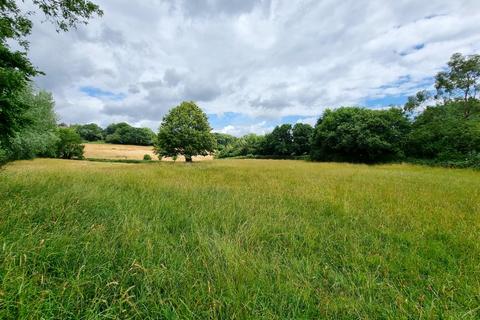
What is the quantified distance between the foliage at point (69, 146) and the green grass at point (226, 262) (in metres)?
53.6

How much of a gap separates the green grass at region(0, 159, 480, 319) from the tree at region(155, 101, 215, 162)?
22.3 m

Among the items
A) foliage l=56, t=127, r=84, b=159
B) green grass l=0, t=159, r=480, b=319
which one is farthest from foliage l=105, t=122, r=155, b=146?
green grass l=0, t=159, r=480, b=319

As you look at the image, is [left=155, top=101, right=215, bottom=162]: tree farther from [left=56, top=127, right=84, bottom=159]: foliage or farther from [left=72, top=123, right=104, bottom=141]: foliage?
[left=72, top=123, right=104, bottom=141]: foliage

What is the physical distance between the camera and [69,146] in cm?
4719

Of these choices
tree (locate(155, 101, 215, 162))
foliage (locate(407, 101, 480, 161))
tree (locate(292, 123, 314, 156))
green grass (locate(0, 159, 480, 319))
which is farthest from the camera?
tree (locate(292, 123, 314, 156))

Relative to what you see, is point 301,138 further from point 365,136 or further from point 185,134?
point 185,134

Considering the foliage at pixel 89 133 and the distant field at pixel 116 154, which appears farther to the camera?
the foliage at pixel 89 133

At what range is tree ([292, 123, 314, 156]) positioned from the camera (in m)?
58.0

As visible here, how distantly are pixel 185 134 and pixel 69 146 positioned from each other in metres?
37.6

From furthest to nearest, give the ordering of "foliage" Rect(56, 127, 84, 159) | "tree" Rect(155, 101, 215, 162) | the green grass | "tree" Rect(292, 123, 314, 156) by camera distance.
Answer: "tree" Rect(292, 123, 314, 156) < "foliage" Rect(56, 127, 84, 159) < "tree" Rect(155, 101, 215, 162) < the green grass

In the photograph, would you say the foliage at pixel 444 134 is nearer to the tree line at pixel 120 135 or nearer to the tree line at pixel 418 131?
the tree line at pixel 418 131

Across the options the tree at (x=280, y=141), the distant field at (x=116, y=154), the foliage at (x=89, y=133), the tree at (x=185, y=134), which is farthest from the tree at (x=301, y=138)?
the foliage at (x=89, y=133)

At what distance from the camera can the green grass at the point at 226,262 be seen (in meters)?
1.88

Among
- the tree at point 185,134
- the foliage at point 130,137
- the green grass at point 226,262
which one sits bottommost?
the green grass at point 226,262
